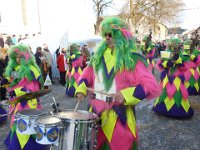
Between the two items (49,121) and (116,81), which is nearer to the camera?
(49,121)

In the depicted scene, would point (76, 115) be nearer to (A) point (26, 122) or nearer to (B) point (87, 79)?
(B) point (87, 79)

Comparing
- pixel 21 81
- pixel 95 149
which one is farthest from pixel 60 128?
pixel 21 81

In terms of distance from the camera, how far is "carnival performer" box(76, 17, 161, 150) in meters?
2.55

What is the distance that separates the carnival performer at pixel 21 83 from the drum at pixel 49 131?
1.32 meters

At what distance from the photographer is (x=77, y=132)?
2.34m

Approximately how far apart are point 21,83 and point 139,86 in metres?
1.97

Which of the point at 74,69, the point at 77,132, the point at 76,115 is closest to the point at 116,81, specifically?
the point at 76,115

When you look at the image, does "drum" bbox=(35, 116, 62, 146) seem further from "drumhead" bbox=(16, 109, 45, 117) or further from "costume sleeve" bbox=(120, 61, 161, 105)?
"costume sleeve" bbox=(120, 61, 161, 105)

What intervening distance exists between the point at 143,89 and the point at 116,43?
0.51 meters

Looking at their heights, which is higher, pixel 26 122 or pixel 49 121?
pixel 49 121

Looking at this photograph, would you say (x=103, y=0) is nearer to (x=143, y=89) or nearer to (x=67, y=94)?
(x=67, y=94)

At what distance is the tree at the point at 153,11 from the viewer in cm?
2533

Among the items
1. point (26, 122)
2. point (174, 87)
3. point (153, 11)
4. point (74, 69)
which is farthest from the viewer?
point (153, 11)

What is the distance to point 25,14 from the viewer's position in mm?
19844
